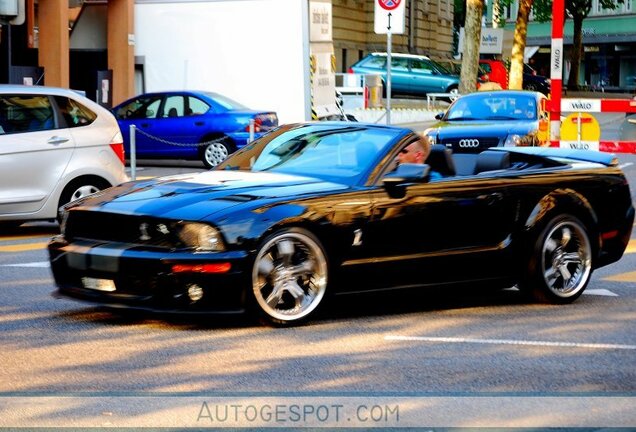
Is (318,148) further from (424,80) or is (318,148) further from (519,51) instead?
(519,51)

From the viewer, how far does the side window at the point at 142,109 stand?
26.2 meters

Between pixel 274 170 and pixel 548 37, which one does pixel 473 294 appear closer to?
pixel 274 170

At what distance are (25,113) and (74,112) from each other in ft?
1.84

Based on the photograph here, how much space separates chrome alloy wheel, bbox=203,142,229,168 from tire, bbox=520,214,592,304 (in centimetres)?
1566

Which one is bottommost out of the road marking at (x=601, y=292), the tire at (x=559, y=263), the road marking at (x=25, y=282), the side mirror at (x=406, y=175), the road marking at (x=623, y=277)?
the road marking at (x=623, y=277)

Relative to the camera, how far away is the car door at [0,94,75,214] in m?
14.3

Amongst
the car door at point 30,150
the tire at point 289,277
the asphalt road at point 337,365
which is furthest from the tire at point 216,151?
the tire at point 289,277

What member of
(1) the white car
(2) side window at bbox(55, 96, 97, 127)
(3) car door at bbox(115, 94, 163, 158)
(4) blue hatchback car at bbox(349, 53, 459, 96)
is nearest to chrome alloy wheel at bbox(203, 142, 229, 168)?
(3) car door at bbox(115, 94, 163, 158)

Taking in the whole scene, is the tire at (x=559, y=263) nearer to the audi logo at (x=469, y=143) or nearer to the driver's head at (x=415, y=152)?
the driver's head at (x=415, y=152)

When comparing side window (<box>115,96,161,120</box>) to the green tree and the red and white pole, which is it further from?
the green tree

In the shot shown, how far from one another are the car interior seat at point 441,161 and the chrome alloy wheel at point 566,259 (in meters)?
0.85

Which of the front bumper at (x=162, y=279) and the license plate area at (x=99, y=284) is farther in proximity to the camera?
the license plate area at (x=99, y=284)

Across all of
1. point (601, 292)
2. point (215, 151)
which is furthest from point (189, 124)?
point (601, 292)

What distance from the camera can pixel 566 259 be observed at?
10.1 meters
